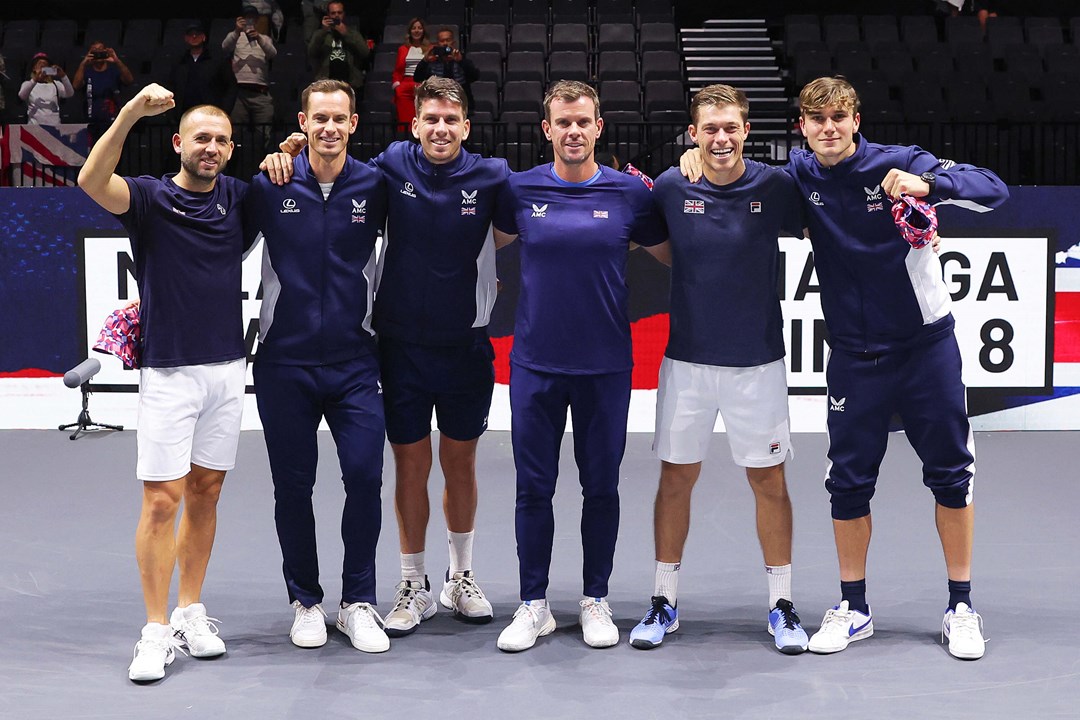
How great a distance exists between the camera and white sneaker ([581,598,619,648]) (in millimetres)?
4547

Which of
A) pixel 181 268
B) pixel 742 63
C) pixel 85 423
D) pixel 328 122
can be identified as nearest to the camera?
pixel 181 268

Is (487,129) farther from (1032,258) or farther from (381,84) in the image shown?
(1032,258)

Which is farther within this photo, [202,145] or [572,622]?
[572,622]

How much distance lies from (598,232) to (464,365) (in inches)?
30.1

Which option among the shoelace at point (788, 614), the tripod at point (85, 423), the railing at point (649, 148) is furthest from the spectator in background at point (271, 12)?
the shoelace at point (788, 614)

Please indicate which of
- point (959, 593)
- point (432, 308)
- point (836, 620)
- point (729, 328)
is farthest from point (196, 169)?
point (959, 593)

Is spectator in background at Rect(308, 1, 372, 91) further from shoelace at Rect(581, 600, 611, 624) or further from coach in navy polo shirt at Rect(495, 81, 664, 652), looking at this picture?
shoelace at Rect(581, 600, 611, 624)

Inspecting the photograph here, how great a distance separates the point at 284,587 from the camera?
209 inches

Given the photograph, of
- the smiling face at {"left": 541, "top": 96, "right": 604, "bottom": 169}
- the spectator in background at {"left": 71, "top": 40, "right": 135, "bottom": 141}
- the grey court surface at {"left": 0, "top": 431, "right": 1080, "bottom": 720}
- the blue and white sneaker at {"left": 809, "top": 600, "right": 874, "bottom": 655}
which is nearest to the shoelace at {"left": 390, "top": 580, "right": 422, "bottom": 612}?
the grey court surface at {"left": 0, "top": 431, "right": 1080, "bottom": 720}

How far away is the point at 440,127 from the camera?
4566 mm

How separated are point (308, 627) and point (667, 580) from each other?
1.37 meters

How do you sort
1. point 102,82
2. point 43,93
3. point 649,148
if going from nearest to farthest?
point 649,148 → point 102,82 → point 43,93

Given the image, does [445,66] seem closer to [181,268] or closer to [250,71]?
[250,71]

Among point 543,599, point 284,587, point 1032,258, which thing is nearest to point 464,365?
point 543,599
